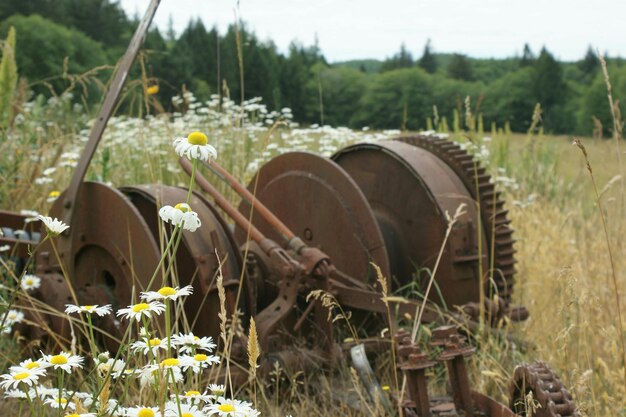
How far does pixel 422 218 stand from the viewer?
4.02m

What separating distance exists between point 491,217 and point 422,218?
0.33 meters

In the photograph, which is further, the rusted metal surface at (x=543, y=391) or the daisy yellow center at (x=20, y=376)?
the rusted metal surface at (x=543, y=391)

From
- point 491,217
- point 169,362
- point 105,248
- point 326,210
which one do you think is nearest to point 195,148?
point 169,362

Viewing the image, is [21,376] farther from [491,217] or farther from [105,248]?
[491,217]

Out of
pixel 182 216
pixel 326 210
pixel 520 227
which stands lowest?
pixel 520 227

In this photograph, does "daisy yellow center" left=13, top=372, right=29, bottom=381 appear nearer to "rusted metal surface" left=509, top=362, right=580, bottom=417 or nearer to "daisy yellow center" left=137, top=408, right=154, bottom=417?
"daisy yellow center" left=137, top=408, right=154, bottom=417

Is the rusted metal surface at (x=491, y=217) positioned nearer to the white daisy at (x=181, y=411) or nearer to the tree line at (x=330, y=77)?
the white daisy at (x=181, y=411)

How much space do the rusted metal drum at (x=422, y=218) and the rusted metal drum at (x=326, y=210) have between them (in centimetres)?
28

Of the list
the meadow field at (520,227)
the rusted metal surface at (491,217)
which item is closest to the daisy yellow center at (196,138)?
the meadow field at (520,227)

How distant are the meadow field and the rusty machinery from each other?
0.19 m

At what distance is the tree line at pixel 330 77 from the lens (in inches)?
535

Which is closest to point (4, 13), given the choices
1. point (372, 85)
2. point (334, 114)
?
point (372, 85)

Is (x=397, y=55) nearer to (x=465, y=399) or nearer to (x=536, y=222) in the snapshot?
(x=536, y=222)

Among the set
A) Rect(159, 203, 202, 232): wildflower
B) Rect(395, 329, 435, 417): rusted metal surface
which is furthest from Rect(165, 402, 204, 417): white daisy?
Rect(395, 329, 435, 417): rusted metal surface
